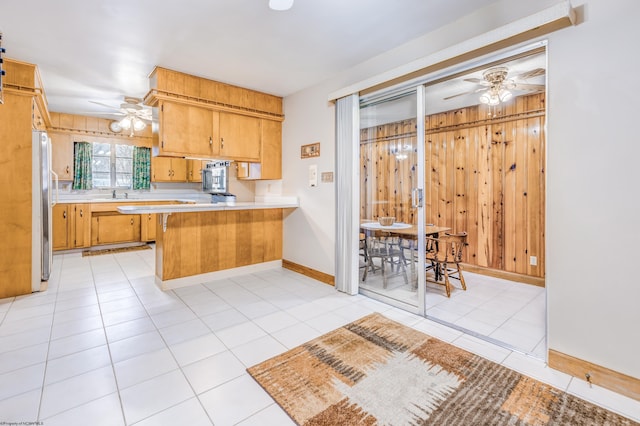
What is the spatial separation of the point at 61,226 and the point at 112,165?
1542 millimetres

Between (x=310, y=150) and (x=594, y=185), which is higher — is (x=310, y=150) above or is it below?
above

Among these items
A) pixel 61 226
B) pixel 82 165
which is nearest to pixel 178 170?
pixel 82 165

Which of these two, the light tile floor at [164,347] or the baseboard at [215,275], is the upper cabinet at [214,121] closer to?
the baseboard at [215,275]

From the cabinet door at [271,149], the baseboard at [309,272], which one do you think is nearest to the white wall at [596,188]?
the baseboard at [309,272]

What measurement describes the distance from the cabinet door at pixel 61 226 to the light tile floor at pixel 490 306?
543cm

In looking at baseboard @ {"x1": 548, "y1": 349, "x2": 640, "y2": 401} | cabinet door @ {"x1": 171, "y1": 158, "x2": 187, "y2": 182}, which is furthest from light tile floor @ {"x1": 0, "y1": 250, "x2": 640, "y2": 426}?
cabinet door @ {"x1": 171, "y1": 158, "x2": 187, "y2": 182}

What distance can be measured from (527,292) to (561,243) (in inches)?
78.5

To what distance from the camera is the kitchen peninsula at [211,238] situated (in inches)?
139

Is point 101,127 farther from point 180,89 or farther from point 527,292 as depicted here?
point 527,292

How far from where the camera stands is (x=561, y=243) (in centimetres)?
195

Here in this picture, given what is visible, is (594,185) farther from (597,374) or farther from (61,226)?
(61,226)

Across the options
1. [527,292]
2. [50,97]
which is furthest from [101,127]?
[527,292]

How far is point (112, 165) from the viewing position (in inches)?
245

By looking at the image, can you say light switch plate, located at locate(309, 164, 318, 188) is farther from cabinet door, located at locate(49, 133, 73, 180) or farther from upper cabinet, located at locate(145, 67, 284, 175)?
cabinet door, located at locate(49, 133, 73, 180)
